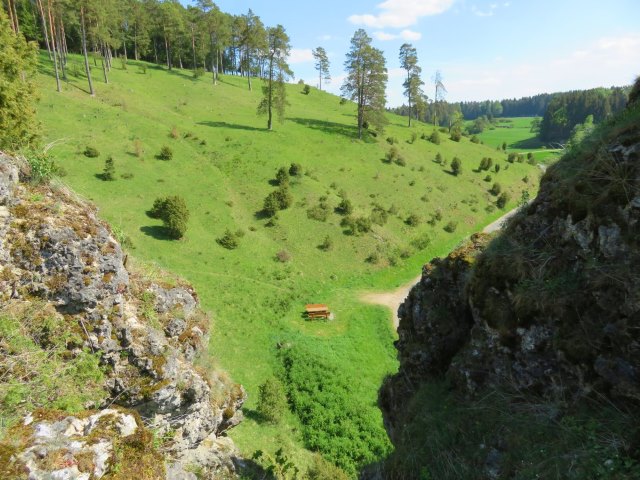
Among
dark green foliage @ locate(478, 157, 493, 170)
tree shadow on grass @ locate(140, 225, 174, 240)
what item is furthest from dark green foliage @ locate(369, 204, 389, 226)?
dark green foliage @ locate(478, 157, 493, 170)

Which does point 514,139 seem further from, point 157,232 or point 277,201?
point 157,232

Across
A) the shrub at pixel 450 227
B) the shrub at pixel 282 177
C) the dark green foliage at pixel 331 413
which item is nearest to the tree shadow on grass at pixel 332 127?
the shrub at pixel 282 177

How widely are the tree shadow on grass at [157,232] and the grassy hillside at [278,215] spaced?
0.16m

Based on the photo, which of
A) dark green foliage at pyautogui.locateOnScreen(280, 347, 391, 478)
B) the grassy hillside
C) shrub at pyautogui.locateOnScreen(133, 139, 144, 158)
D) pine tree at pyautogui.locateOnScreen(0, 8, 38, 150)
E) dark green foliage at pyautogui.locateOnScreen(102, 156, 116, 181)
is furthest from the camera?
shrub at pyautogui.locateOnScreen(133, 139, 144, 158)

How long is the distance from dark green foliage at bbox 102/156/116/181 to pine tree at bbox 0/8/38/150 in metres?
13.3

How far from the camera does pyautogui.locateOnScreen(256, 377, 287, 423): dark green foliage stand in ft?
59.0

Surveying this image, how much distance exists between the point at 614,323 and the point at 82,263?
1182 cm

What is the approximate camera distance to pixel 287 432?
17.9 meters

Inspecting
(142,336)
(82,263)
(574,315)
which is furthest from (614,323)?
(82,263)

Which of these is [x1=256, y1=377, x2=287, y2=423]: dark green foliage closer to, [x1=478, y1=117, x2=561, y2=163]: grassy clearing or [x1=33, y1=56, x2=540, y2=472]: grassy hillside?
[x1=33, y1=56, x2=540, y2=472]: grassy hillside

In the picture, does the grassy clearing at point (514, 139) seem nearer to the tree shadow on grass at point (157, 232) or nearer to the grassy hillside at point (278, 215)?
the grassy hillside at point (278, 215)

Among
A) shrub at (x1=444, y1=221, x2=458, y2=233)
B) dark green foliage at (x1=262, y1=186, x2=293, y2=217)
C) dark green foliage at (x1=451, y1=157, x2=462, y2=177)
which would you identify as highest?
dark green foliage at (x1=451, y1=157, x2=462, y2=177)

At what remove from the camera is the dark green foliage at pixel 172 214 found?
30.7 meters

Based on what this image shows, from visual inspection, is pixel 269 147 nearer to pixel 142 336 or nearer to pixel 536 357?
pixel 142 336
